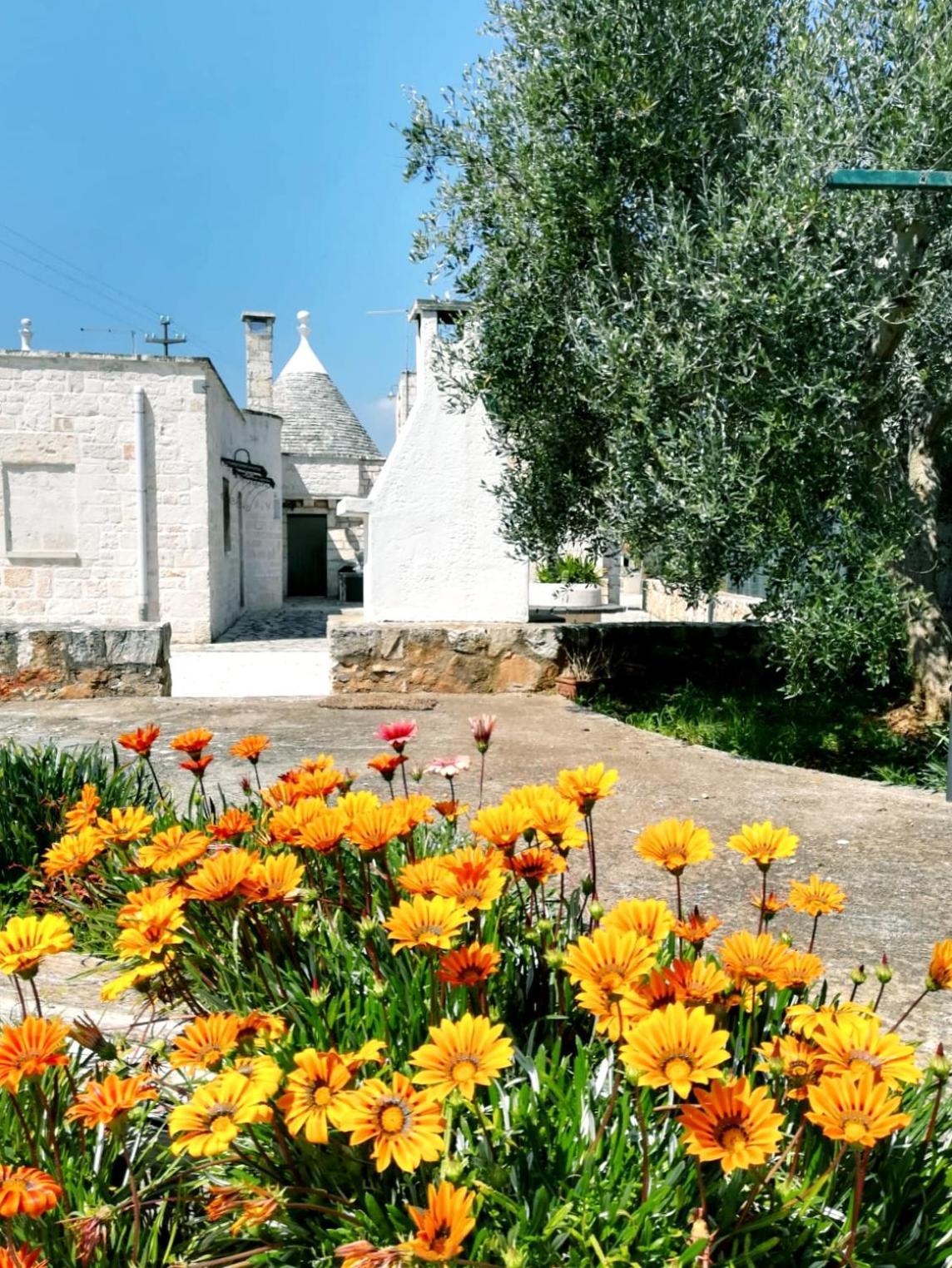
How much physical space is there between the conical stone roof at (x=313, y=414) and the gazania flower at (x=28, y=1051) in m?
26.7

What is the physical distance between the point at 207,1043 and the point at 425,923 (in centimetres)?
35

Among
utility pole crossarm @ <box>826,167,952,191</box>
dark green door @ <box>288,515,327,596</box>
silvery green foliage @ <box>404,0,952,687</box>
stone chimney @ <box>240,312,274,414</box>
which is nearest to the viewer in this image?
utility pole crossarm @ <box>826,167,952,191</box>

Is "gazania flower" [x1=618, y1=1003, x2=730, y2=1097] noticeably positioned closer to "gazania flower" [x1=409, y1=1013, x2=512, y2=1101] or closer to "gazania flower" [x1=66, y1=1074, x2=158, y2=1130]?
"gazania flower" [x1=409, y1=1013, x2=512, y2=1101]

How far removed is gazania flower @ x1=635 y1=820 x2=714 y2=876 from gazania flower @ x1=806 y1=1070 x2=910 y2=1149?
21.0 inches

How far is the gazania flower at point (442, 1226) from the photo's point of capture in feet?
3.34

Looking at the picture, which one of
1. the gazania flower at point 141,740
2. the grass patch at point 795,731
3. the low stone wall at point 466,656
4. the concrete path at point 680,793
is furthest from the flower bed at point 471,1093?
the low stone wall at point 466,656

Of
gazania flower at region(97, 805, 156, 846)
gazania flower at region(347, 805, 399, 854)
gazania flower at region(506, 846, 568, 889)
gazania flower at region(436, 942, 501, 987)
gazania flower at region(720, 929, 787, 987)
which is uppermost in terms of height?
gazania flower at region(347, 805, 399, 854)

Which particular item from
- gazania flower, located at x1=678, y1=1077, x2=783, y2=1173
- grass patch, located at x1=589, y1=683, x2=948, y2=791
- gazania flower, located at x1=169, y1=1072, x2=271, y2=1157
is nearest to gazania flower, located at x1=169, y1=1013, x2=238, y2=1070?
gazania flower, located at x1=169, y1=1072, x2=271, y2=1157

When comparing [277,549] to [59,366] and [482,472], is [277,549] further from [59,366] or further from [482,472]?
[482,472]

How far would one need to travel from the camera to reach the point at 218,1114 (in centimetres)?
113

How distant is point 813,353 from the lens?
5.26m

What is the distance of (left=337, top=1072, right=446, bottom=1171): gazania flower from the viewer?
1.08 metres

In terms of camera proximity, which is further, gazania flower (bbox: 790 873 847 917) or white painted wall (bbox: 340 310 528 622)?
white painted wall (bbox: 340 310 528 622)

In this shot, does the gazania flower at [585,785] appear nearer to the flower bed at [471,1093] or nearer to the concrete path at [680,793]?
the flower bed at [471,1093]
